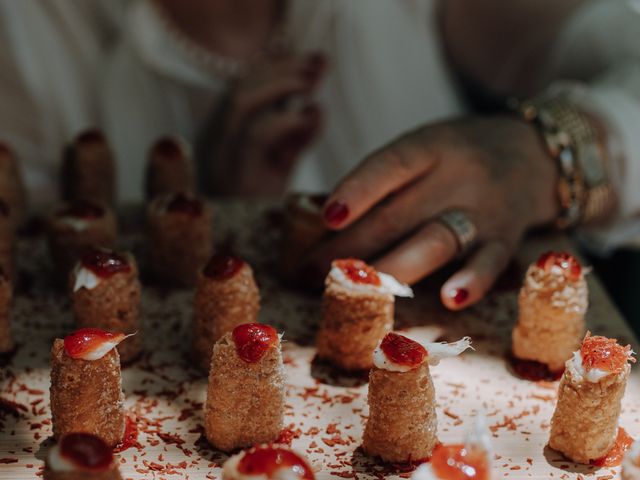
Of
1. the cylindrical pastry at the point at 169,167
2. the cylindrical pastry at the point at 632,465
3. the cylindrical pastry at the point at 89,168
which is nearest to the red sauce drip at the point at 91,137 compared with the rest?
the cylindrical pastry at the point at 89,168

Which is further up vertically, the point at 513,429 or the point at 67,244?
the point at 67,244

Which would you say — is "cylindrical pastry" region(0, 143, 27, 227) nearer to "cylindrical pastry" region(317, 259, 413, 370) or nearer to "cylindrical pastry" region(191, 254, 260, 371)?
"cylindrical pastry" region(191, 254, 260, 371)

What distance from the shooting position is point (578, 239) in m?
2.00

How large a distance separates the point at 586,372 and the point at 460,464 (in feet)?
0.79

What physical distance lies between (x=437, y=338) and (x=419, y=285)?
0.17 meters

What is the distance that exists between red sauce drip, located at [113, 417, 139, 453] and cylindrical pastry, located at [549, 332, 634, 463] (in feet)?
1.83

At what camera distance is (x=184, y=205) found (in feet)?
5.07

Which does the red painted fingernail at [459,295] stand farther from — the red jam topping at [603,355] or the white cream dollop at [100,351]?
the white cream dollop at [100,351]

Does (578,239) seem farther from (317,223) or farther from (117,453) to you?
(117,453)

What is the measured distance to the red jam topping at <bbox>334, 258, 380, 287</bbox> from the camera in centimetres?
127

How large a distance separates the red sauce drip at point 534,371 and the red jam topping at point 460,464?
0.39 meters

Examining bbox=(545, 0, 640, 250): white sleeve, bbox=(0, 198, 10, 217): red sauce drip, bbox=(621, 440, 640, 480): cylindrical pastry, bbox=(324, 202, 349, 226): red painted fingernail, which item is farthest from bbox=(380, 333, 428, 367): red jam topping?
bbox=(545, 0, 640, 250): white sleeve

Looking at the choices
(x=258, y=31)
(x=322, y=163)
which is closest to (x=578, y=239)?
(x=322, y=163)

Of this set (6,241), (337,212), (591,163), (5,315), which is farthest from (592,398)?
(6,241)
